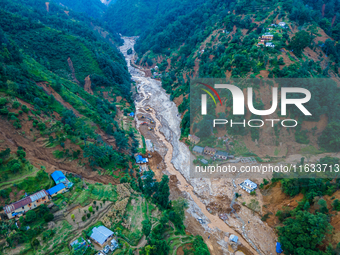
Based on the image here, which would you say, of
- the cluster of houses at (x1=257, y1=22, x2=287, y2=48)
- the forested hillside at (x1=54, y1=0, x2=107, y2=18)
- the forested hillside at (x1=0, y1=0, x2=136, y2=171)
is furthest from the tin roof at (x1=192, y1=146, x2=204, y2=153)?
the forested hillside at (x1=54, y1=0, x2=107, y2=18)

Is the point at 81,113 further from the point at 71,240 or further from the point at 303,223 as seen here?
the point at 303,223

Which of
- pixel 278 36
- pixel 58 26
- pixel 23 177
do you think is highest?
pixel 58 26

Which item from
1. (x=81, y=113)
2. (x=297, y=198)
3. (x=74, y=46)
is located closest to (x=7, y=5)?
(x=74, y=46)

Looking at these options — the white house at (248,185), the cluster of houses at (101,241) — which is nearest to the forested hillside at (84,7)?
the white house at (248,185)

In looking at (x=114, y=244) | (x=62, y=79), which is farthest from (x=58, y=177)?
(x=62, y=79)

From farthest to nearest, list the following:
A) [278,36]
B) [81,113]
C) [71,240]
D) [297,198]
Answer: [278,36] < [81,113] < [297,198] < [71,240]

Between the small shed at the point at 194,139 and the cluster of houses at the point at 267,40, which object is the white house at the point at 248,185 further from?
the cluster of houses at the point at 267,40

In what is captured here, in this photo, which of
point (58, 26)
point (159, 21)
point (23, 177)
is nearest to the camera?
point (23, 177)
